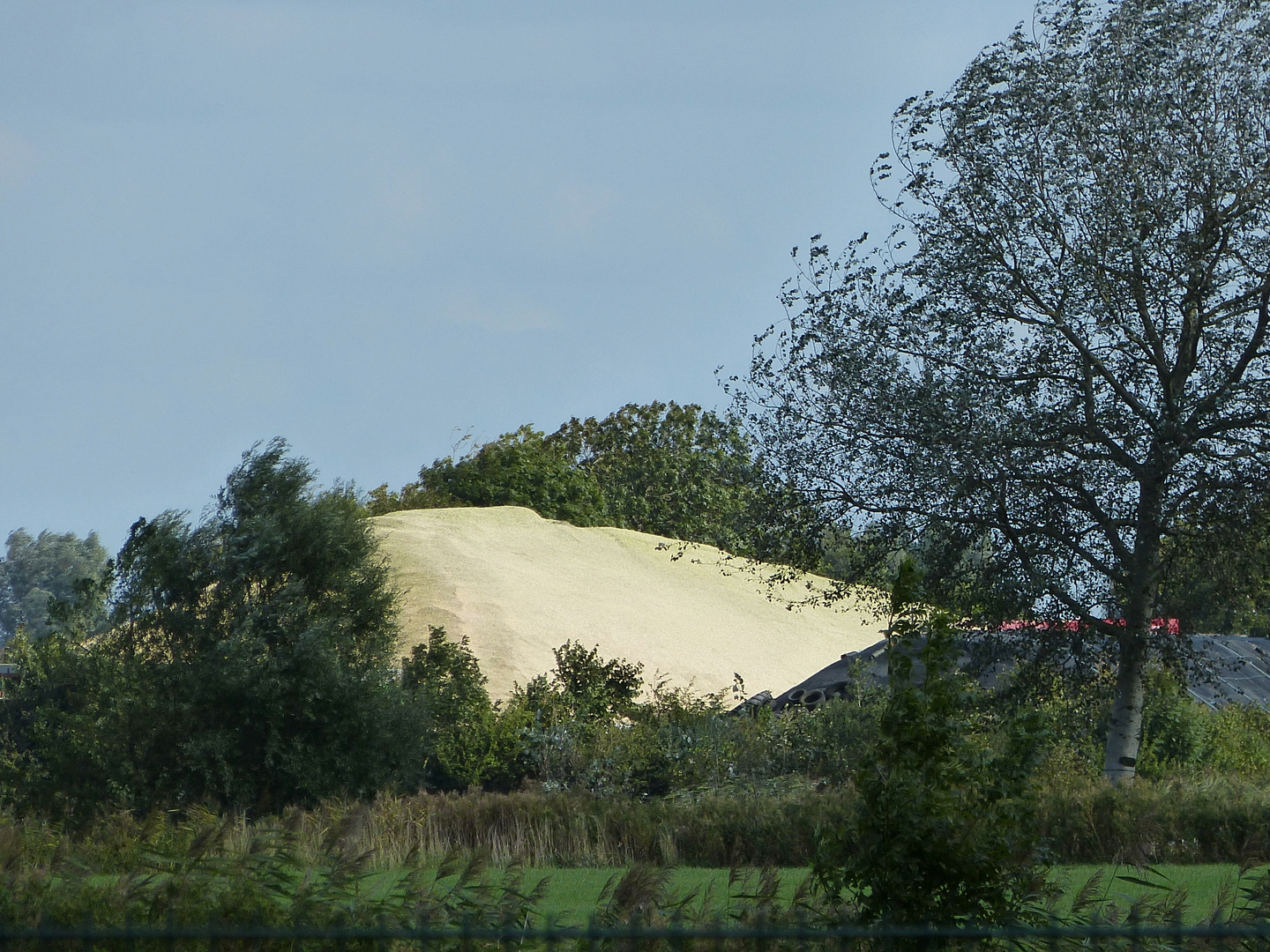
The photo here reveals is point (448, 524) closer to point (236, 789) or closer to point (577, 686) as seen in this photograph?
point (577, 686)

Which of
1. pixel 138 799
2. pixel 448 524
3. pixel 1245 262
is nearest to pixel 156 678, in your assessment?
pixel 138 799

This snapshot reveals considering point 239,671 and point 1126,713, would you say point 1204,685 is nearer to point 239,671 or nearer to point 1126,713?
point 1126,713

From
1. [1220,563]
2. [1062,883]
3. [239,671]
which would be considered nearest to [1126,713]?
[1220,563]

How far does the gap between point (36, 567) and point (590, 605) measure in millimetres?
103241

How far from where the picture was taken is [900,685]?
6.51m

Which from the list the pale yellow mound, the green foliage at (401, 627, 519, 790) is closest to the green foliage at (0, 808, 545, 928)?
the green foliage at (401, 627, 519, 790)

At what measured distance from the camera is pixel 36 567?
121 meters

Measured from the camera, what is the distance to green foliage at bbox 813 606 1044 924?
241 inches

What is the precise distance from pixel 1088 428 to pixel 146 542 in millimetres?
11783

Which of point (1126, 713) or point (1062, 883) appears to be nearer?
point (1062, 883)

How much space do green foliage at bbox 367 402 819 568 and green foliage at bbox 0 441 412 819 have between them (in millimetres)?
25854

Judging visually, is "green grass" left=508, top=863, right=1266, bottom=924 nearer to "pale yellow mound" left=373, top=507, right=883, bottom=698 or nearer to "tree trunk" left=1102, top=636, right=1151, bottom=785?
"tree trunk" left=1102, top=636, right=1151, bottom=785

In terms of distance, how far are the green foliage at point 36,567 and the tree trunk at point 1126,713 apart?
113868 millimetres

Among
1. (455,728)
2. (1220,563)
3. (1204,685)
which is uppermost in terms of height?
(1220,563)
